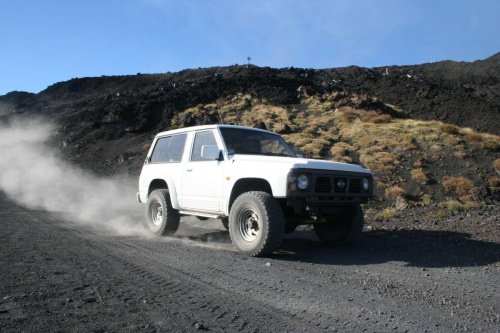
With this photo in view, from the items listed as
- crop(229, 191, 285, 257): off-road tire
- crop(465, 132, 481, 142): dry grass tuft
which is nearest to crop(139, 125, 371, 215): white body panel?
crop(229, 191, 285, 257): off-road tire

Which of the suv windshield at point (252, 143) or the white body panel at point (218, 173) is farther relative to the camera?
the suv windshield at point (252, 143)

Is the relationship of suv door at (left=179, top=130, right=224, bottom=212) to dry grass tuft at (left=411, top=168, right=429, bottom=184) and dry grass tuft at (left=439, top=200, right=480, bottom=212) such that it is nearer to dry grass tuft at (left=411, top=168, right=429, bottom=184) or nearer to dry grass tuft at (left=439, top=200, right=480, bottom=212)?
dry grass tuft at (left=439, top=200, right=480, bottom=212)

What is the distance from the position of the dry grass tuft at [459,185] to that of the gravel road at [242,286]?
707cm

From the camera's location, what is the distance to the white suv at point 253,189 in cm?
551

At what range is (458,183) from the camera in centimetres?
1371

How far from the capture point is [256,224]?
5.87m

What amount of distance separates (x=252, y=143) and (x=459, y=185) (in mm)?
9881

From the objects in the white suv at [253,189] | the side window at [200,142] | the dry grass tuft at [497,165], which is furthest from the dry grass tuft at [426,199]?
the side window at [200,142]

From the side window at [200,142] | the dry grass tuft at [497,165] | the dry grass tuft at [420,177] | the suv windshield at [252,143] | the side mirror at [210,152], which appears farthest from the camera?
the dry grass tuft at [497,165]

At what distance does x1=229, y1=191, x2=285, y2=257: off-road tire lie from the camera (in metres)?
5.46

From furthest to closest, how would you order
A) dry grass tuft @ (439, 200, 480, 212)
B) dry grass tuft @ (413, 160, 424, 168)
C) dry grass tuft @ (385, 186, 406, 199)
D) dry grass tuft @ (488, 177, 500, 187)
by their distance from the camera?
dry grass tuft @ (413, 160, 424, 168) < dry grass tuft @ (488, 177, 500, 187) < dry grass tuft @ (385, 186, 406, 199) < dry grass tuft @ (439, 200, 480, 212)

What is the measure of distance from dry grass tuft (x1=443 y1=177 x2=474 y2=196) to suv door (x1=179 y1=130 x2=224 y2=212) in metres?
10.2

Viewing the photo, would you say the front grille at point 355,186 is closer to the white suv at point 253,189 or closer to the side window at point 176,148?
the white suv at point 253,189

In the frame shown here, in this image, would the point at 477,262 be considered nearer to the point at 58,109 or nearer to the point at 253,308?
the point at 253,308
